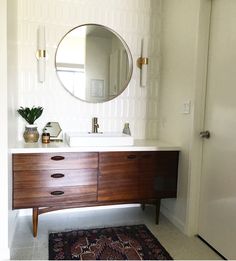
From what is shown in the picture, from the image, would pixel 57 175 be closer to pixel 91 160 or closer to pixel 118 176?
pixel 91 160

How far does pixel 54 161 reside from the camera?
86.0 inches

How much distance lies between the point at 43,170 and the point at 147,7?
201 cm

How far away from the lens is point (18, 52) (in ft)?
8.24

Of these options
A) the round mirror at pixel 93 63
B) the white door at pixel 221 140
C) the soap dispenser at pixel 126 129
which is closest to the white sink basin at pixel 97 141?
the soap dispenser at pixel 126 129

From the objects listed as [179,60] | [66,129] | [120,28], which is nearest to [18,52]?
[66,129]

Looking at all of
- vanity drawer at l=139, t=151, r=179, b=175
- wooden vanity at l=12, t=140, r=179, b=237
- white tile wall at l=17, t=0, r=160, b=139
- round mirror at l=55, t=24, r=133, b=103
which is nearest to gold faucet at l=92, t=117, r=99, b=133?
white tile wall at l=17, t=0, r=160, b=139

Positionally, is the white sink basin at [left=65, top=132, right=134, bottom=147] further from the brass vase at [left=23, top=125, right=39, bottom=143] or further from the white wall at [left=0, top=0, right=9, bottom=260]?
the white wall at [left=0, top=0, right=9, bottom=260]

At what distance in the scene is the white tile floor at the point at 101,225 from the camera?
2072mm

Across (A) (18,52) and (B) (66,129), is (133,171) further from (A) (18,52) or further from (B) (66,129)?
(A) (18,52)

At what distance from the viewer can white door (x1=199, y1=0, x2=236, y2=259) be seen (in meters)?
1.95

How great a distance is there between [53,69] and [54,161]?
3.19 ft

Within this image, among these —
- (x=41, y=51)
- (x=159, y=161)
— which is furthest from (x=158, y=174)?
(x=41, y=51)

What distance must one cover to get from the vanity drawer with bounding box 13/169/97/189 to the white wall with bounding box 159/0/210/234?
0.85 m

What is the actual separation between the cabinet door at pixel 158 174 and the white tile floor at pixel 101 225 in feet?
1.18
